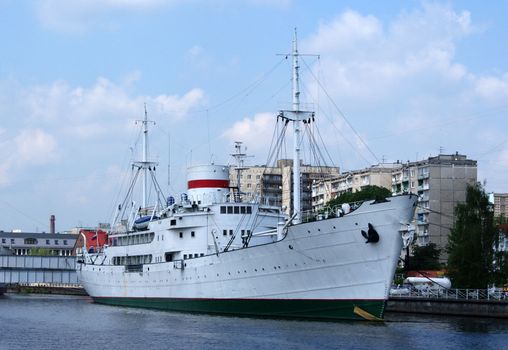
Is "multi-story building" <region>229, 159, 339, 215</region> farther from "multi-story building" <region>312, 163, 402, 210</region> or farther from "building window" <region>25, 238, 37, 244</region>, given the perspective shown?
"building window" <region>25, 238, 37, 244</region>

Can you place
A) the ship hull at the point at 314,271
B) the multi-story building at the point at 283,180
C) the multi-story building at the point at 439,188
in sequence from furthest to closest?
the multi-story building at the point at 283,180 → the multi-story building at the point at 439,188 → the ship hull at the point at 314,271

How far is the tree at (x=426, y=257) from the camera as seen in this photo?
94.5 meters

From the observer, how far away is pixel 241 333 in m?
42.8

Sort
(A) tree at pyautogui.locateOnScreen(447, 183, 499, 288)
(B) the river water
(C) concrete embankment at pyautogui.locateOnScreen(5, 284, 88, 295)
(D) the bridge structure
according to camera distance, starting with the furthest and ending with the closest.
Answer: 1. (C) concrete embankment at pyautogui.locateOnScreen(5, 284, 88, 295)
2. (D) the bridge structure
3. (A) tree at pyautogui.locateOnScreen(447, 183, 499, 288)
4. (B) the river water

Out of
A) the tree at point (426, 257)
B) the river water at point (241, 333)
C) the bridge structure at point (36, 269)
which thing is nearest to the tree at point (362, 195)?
the tree at point (426, 257)

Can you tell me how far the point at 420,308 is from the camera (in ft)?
198

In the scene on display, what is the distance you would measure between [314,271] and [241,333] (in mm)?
6736

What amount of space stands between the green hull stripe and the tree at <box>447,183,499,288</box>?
17.7 meters

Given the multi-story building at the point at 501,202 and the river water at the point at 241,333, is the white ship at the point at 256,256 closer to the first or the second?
the river water at the point at 241,333

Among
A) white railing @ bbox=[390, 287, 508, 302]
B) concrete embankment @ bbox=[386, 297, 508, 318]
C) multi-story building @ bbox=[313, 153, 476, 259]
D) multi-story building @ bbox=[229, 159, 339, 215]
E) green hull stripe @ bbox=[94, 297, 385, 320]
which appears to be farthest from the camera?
multi-story building @ bbox=[229, 159, 339, 215]

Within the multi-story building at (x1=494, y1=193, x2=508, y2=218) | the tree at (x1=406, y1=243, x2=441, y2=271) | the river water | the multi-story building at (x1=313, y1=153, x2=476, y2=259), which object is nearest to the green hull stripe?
the river water

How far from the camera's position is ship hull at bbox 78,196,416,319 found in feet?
149

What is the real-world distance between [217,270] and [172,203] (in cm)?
1206

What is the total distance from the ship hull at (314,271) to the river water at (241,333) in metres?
1.27
